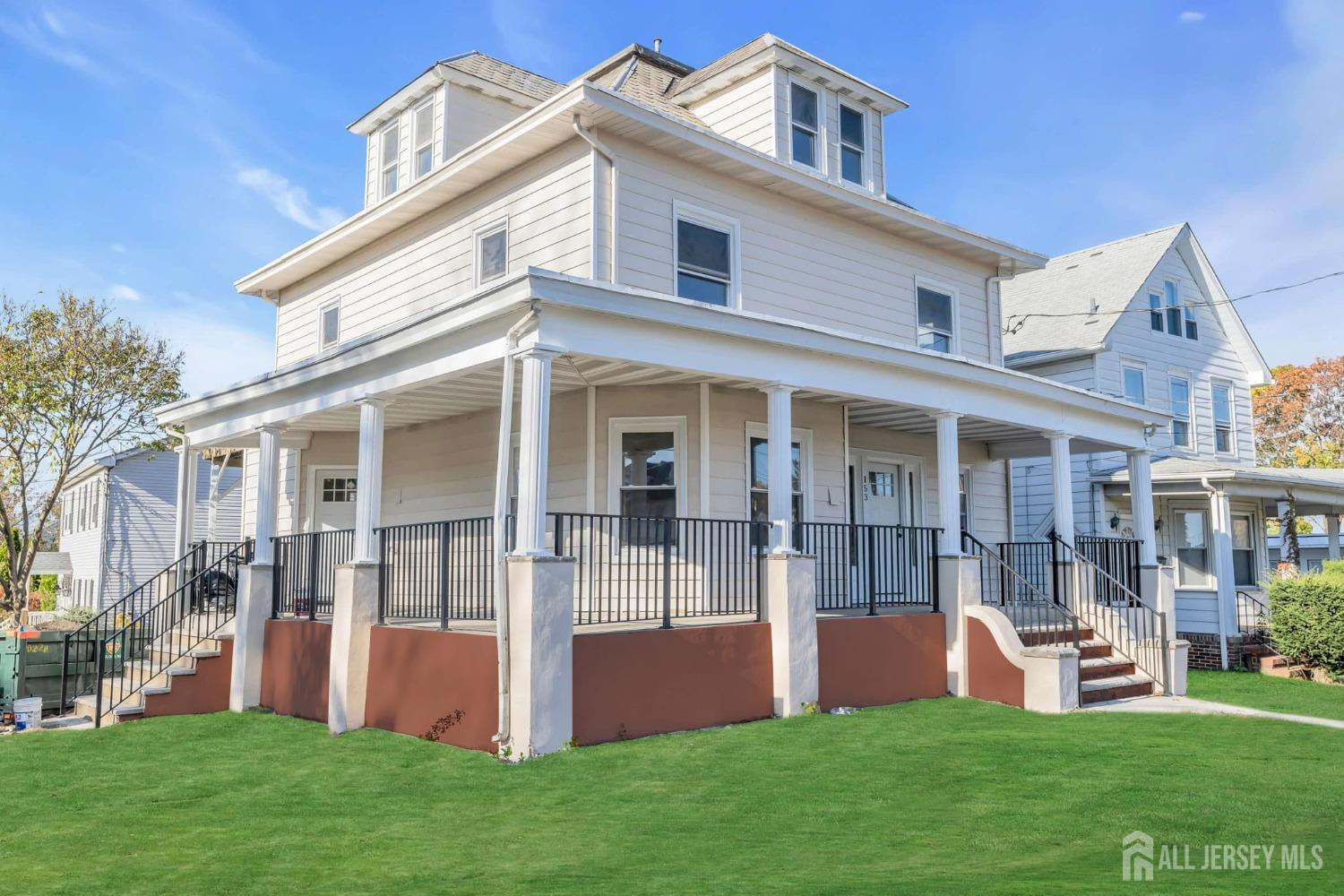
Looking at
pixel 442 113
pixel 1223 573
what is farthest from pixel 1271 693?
pixel 442 113

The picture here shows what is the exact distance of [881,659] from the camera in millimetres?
11086

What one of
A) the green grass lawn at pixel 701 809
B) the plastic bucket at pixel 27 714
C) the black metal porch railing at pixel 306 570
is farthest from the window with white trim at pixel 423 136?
the green grass lawn at pixel 701 809

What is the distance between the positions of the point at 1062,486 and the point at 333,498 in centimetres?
1108

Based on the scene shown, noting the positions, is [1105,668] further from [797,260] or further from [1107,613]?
[797,260]

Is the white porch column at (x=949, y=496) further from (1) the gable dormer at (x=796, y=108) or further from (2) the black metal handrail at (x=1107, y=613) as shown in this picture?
(1) the gable dormer at (x=796, y=108)

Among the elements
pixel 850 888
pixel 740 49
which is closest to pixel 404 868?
pixel 850 888

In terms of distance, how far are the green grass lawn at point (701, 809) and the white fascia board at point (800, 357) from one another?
3.50 meters

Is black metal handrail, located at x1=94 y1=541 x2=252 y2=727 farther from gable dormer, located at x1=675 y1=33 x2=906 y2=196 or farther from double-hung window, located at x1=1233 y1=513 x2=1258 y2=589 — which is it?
double-hung window, located at x1=1233 y1=513 x2=1258 y2=589

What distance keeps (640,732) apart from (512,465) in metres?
5.22

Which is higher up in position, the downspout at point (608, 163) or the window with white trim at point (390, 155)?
the window with white trim at point (390, 155)

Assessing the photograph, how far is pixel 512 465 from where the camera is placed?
13.2 m

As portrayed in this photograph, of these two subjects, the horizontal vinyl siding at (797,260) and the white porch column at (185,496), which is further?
the white porch column at (185,496)

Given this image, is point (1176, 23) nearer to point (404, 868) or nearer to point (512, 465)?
point (512, 465)

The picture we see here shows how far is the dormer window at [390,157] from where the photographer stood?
16.1 metres
